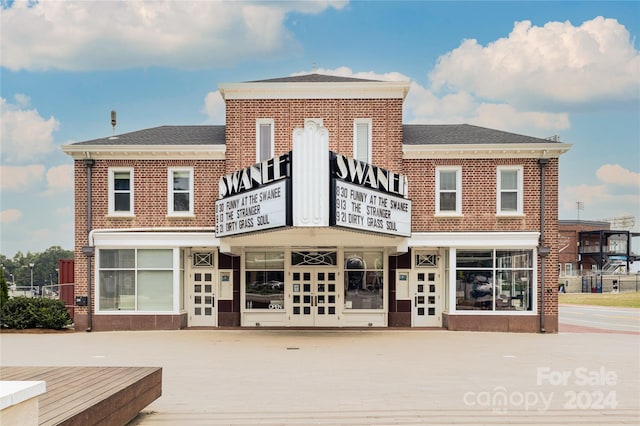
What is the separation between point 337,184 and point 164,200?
8990mm

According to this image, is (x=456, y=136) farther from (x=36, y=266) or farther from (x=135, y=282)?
(x=36, y=266)

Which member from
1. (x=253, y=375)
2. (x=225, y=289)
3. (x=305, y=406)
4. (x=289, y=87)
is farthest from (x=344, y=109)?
(x=305, y=406)

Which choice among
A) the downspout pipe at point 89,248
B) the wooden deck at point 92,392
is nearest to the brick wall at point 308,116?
the downspout pipe at point 89,248

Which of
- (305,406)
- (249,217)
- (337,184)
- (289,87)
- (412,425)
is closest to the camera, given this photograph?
(412,425)

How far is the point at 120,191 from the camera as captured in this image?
80.8 feet

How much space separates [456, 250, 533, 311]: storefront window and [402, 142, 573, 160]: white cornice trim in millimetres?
3645

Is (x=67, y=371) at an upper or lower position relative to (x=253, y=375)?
upper

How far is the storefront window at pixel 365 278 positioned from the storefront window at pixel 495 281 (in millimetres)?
3031

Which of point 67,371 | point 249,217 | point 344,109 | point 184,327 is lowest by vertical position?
point 184,327

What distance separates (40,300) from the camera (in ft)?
80.3

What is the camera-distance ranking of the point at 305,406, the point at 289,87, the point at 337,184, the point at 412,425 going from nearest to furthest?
the point at 412,425, the point at 305,406, the point at 337,184, the point at 289,87

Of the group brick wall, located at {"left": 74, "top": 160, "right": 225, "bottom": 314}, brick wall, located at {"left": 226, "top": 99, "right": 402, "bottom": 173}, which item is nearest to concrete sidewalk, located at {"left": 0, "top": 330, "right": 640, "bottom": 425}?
brick wall, located at {"left": 74, "top": 160, "right": 225, "bottom": 314}

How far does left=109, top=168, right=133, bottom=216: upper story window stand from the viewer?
24578 millimetres

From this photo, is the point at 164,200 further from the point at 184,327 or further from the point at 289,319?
the point at 289,319
